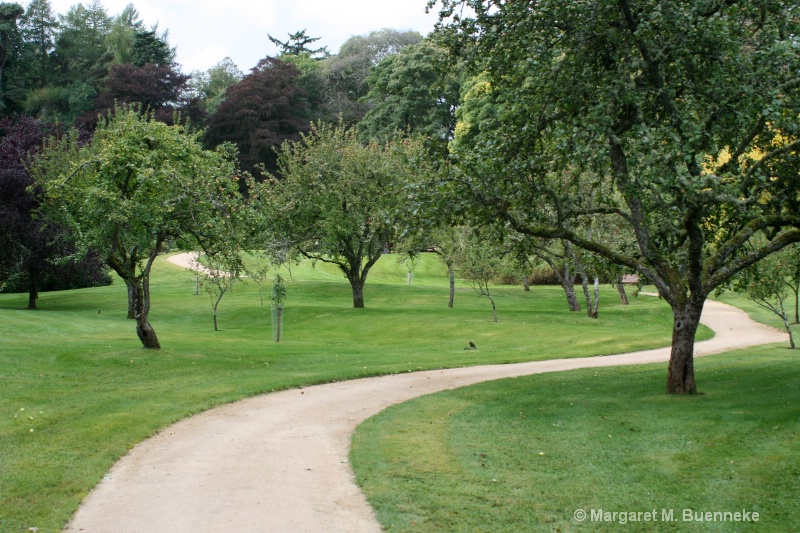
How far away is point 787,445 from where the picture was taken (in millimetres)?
9250

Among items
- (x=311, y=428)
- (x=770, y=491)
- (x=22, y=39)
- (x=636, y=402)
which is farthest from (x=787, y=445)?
(x=22, y=39)

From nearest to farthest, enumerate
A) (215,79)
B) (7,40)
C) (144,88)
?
(144,88) < (7,40) < (215,79)

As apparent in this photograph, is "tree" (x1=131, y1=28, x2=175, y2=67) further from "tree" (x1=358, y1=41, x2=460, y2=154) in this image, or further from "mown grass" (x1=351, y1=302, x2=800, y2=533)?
"mown grass" (x1=351, y1=302, x2=800, y2=533)

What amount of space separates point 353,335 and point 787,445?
24.4 m

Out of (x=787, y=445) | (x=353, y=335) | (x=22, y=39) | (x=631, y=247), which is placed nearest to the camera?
(x=787, y=445)

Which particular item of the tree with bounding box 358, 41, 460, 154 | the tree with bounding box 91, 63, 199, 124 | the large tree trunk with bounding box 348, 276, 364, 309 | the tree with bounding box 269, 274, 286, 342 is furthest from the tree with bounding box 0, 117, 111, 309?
the tree with bounding box 358, 41, 460, 154

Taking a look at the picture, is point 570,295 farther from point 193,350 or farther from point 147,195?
point 147,195

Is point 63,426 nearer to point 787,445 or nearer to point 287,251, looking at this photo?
point 787,445

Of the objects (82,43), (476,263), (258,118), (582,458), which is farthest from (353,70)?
(582,458)

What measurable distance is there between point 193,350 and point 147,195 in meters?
5.09

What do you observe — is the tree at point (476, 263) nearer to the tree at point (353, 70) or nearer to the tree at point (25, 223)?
the tree at point (25, 223)

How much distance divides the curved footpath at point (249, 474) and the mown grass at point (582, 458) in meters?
0.45

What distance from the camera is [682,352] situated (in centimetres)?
1425

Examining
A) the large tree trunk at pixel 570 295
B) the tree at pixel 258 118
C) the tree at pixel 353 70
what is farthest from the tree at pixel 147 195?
the tree at pixel 353 70
